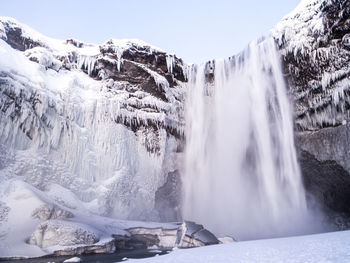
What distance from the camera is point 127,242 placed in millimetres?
13516

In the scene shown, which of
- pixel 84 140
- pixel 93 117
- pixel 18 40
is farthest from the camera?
pixel 18 40

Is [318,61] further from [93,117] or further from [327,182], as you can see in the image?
[93,117]

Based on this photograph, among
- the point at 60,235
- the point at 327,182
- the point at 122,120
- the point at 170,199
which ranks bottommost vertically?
the point at 60,235

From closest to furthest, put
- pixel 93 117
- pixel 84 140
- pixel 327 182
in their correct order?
pixel 84 140 < pixel 93 117 < pixel 327 182

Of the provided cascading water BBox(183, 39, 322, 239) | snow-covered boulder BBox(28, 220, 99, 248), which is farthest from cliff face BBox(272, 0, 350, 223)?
snow-covered boulder BBox(28, 220, 99, 248)

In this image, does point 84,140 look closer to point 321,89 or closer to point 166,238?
point 166,238

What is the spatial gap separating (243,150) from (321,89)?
6924 millimetres

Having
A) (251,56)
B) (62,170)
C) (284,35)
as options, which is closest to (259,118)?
(251,56)

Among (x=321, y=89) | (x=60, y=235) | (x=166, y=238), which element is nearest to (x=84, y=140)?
(x=60, y=235)

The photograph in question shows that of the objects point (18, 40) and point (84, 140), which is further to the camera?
point (18, 40)

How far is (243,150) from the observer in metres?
21.8

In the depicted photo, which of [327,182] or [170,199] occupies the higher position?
[327,182]

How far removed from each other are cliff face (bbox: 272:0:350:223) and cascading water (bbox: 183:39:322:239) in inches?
34.8

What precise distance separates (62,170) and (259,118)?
554 inches
